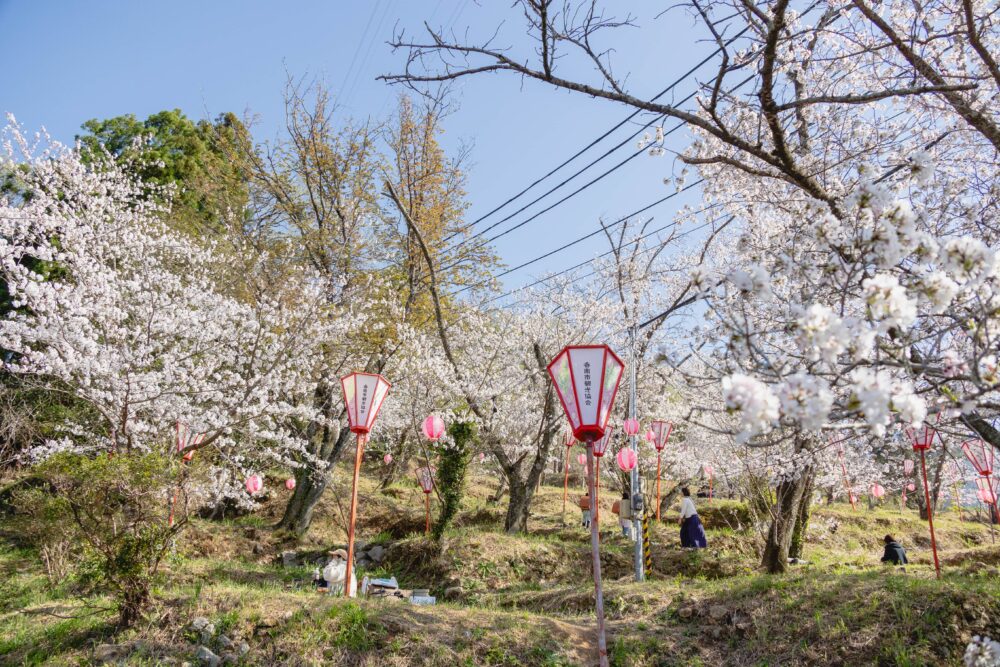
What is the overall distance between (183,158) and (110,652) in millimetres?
19832

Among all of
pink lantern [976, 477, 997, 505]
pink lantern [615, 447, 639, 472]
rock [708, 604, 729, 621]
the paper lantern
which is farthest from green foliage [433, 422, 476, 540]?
pink lantern [976, 477, 997, 505]

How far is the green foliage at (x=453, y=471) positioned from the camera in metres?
11.5

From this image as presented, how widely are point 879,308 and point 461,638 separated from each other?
4913 mm

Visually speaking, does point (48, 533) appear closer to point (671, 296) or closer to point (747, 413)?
point (747, 413)

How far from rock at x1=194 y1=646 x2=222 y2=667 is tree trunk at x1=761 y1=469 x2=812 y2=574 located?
7544 millimetres

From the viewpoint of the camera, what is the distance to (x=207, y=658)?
5066mm

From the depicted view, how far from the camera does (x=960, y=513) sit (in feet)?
72.7

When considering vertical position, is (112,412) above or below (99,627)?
above

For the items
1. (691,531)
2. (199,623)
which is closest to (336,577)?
(199,623)

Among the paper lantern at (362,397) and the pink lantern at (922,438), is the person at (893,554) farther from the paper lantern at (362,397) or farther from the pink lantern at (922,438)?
the paper lantern at (362,397)

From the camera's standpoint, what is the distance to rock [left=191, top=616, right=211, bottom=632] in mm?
5387

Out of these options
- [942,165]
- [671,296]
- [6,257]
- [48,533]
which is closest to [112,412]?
[48,533]

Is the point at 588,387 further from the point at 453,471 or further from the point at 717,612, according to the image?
the point at 453,471

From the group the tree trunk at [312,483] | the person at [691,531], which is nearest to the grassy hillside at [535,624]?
A: the tree trunk at [312,483]
